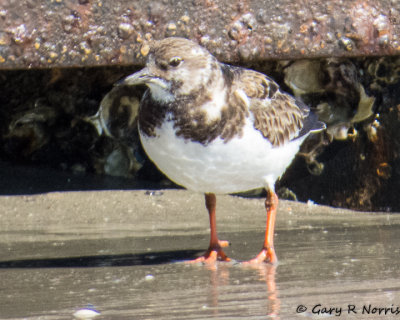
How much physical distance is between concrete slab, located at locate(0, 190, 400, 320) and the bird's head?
769mm

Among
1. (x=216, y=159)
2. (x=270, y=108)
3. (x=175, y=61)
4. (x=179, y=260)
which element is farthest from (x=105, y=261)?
(x=270, y=108)

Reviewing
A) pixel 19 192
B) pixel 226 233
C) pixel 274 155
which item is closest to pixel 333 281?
pixel 274 155

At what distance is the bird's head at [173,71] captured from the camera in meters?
3.81

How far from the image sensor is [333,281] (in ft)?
10.9

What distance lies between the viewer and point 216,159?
151 inches

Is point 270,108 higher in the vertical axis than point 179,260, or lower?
higher

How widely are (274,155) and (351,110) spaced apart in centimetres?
130

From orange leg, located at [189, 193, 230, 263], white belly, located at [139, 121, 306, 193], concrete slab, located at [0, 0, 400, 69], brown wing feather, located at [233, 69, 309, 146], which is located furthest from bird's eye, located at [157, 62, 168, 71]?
orange leg, located at [189, 193, 230, 263]

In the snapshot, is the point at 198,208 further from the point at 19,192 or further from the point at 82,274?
the point at 82,274

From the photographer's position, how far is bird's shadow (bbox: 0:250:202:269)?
12.7 feet

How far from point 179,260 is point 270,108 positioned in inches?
32.9

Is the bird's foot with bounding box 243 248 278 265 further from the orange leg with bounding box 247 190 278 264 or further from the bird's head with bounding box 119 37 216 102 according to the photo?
the bird's head with bounding box 119 37 216 102

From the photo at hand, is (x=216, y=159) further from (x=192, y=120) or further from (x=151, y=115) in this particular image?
(x=151, y=115)

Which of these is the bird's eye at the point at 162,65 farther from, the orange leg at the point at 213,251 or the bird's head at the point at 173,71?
the orange leg at the point at 213,251
